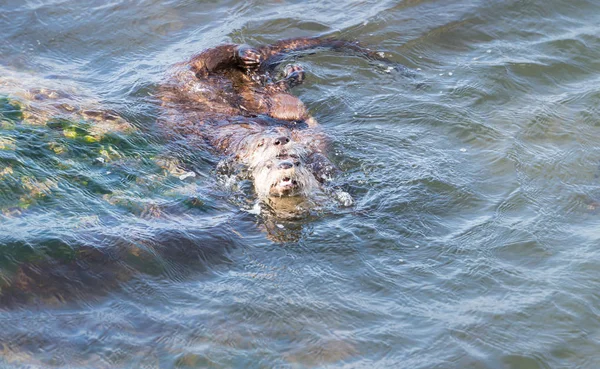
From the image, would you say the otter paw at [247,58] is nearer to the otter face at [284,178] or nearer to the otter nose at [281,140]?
the otter nose at [281,140]

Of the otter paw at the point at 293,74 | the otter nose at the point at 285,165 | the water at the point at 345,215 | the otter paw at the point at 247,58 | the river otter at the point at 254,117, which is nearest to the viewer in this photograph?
the water at the point at 345,215

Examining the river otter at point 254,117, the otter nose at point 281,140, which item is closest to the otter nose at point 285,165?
the river otter at point 254,117

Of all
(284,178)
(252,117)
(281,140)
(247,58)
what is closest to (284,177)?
(284,178)

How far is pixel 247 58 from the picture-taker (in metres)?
7.30

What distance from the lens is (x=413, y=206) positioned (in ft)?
19.1

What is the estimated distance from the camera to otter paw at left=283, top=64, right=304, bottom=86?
24.8ft

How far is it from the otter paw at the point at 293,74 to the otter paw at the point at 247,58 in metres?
0.35

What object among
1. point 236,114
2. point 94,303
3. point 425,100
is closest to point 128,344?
point 94,303


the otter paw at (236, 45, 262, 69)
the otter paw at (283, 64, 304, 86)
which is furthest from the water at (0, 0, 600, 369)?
the otter paw at (236, 45, 262, 69)

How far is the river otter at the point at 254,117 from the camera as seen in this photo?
A: 605 centimetres

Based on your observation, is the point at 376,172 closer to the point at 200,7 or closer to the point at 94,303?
the point at 94,303

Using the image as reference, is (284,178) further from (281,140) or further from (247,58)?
(247,58)

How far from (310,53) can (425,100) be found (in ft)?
4.85

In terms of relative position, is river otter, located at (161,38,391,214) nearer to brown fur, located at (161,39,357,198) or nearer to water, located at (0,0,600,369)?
brown fur, located at (161,39,357,198)
